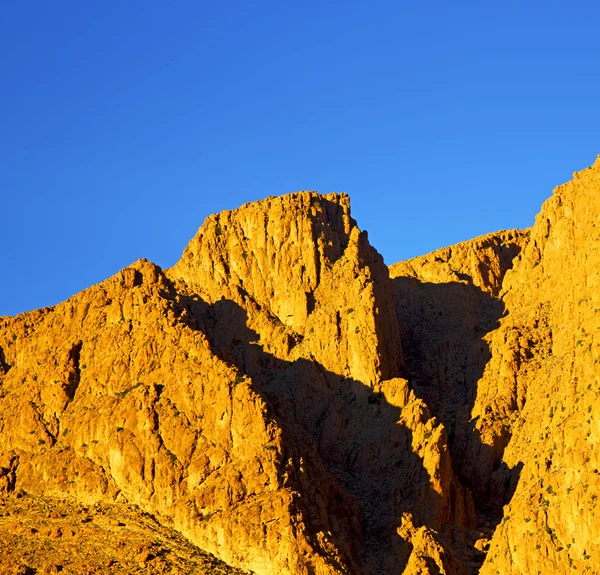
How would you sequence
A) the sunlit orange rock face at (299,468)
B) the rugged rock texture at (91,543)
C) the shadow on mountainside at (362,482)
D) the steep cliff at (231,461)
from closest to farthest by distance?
the rugged rock texture at (91,543)
the sunlit orange rock face at (299,468)
the steep cliff at (231,461)
the shadow on mountainside at (362,482)

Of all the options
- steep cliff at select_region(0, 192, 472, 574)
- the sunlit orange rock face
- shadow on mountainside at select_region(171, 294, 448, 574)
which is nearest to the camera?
the sunlit orange rock face

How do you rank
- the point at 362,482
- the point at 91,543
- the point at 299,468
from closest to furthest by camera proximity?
the point at 91,543 → the point at 299,468 → the point at 362,482

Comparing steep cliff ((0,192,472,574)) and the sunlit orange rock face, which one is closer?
the sunlit orange rock face

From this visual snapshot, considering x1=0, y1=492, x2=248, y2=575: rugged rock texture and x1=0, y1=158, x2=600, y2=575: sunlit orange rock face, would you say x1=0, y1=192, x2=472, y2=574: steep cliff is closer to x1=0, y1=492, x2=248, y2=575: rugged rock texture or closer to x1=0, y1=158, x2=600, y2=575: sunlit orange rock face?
x1=0, y1=158, x2=600, y2=575: sunlit orange rock face

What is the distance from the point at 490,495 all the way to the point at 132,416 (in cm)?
3254

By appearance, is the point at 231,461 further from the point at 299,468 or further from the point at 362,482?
the point at 362,482

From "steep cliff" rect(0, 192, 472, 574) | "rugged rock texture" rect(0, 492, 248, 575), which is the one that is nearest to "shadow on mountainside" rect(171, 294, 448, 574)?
"steep cliff" rect(0, 192, 472, 574)

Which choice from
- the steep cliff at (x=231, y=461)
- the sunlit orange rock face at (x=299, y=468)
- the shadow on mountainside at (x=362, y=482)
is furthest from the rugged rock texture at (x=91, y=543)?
the shadow on mountainside at (x=362, y=482)

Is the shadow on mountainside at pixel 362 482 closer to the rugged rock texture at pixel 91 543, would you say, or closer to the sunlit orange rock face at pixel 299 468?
the sunlit orange rock face at pixel 299 468

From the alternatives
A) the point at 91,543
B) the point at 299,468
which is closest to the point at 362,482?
the point at 299,468

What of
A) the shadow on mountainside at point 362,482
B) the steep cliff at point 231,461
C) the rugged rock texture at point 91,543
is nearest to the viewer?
the rugged rock texture at point 91,543

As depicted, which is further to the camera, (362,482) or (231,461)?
(362,482)

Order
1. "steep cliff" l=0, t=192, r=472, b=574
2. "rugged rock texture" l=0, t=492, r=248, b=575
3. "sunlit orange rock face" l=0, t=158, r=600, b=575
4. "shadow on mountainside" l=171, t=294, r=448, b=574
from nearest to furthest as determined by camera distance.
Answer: "rugged rock texture" l=0, t=492, r=248, b=575
"sunlit orange rock face" l=0, t=158, r=600, b=575
"steep cliff" l=0, t=192, r=472, b=574
"shadow on mountainside" l=171, t=294, r=448, b=574

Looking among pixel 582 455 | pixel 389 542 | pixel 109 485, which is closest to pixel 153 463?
pixel 109 485
